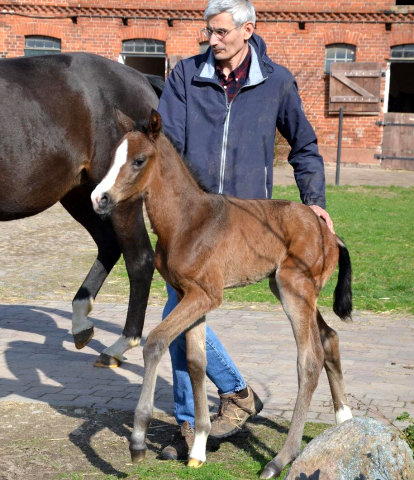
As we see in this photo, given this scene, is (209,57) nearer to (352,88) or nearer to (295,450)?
(295,450)

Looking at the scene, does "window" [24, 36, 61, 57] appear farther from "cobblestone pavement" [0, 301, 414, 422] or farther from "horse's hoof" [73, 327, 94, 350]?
"horse's hoof" [73, 327, 94, 350]

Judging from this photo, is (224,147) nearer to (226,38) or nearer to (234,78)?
(234,78)

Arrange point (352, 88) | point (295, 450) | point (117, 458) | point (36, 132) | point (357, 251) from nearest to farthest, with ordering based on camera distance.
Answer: point (295, 450) → point (117, 458) → point (36, 132) → point (357, 251) → point (352, 88)

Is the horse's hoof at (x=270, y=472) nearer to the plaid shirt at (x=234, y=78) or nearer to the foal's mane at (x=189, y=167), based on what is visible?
the foal's mane at (x=189, y=167)

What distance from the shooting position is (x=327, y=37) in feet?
82.4

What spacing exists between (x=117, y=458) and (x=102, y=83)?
10.3 ft

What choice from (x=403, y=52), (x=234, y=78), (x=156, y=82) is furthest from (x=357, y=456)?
(x=403, y=52)

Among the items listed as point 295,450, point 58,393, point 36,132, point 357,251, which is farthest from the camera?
point 357,251

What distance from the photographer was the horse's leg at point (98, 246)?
6480mm

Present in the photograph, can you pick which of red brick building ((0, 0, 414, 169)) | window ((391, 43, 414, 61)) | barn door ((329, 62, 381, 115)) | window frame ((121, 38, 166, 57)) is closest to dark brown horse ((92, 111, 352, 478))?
red brick building ((0, 0, 414, 169))

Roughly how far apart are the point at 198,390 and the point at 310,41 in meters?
22.5

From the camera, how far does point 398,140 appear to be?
24.9 m

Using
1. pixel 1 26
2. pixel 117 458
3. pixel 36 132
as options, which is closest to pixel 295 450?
pixel 117 458

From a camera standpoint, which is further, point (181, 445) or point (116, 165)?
point (181, 445)
